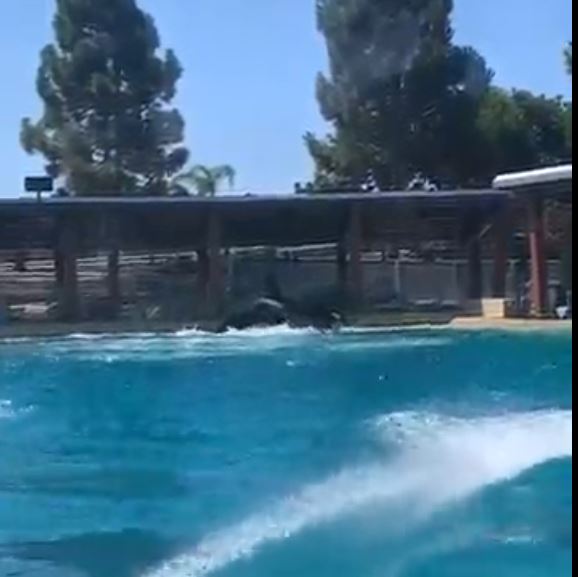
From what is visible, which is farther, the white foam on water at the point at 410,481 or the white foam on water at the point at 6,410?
the white foam on water at the point at 6,410

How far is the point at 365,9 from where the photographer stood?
3371mm

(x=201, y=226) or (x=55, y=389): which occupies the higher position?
(x=201, y=226)

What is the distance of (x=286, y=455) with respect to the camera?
352 cm

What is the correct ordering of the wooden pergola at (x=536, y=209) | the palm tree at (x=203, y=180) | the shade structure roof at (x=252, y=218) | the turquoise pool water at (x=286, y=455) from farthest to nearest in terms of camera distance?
the shade structure roof at (x=252, y=218), the palm tree at (x=203, y=180), the wooden pergola at (x=536, y=209), the turquoise pool water at (x=286, y=455)

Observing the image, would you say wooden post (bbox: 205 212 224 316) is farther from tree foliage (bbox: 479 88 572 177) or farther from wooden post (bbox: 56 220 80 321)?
tree foliage (bbox: 479 88 572 177)

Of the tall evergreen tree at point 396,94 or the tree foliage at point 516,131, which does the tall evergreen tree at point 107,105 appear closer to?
the tall evergreen tree at point 396,94

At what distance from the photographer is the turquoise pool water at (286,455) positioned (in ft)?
9.66

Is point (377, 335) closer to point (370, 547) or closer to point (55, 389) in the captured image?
point (55, 389)

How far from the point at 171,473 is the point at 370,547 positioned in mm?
803

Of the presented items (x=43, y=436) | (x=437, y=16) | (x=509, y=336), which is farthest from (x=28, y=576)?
(x=509, y=336)

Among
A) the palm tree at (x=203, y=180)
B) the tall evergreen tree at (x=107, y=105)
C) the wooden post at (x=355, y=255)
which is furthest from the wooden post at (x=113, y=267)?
the wooden post at (x=355, y=255)

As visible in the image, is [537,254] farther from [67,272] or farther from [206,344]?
[67,272]

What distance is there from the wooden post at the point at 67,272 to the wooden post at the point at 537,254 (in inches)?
52.9

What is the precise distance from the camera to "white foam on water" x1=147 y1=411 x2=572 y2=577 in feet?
9.85
